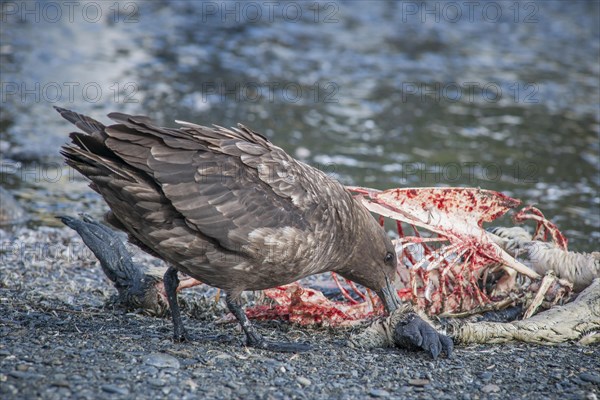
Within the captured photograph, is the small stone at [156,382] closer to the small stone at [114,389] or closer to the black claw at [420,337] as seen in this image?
the small stone at [114,389]

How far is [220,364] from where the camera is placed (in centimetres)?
481

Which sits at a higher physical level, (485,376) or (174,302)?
(174,302)

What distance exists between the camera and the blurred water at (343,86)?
32.8 feet

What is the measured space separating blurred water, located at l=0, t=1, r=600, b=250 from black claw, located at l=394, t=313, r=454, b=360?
12.1ft

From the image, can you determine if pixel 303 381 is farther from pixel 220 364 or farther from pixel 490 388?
pixel 490 388

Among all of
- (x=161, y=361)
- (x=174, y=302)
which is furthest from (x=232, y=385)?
(x=174, y=302)

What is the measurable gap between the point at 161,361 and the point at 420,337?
162 centimetres

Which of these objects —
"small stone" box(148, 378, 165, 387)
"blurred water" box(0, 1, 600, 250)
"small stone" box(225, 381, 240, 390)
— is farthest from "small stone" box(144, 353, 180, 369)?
"blurred water" box(0, 1, 600, 250)

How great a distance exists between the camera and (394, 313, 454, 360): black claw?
5152 millimetres

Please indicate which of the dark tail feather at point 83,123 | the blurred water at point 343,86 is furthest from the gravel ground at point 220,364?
the blurred water at point 343,86

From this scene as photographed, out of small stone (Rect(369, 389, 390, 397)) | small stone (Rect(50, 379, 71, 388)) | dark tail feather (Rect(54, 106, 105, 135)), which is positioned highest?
dark tail feather (Rect(54, 106, 105, 135))

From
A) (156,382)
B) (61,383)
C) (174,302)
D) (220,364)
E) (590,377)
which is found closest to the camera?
(61,383)

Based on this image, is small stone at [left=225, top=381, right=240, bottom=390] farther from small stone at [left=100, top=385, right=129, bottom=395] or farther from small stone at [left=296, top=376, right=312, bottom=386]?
small stone at [left=100, top=385, right=129, bottom=395]

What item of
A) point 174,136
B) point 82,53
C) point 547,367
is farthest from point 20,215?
point 82,53
